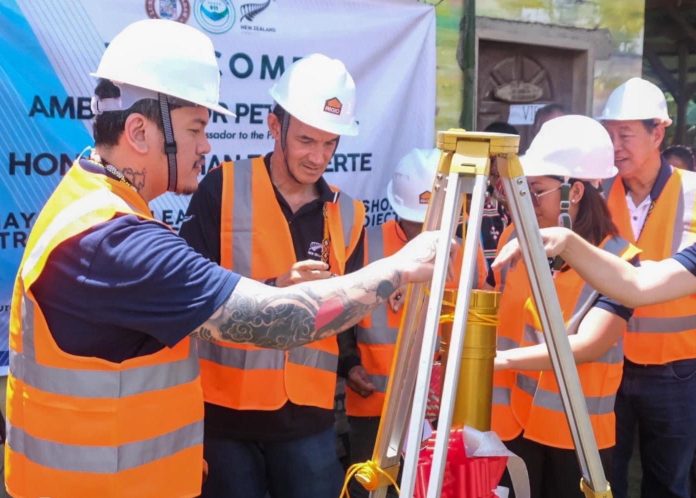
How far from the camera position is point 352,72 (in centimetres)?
382

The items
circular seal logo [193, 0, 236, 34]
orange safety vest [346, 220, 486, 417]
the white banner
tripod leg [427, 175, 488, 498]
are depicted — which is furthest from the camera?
circular seal logo [193, 0, 236, 34]

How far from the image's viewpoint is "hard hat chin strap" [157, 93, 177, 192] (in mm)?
1809

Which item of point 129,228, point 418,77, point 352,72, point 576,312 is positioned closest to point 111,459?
point 129,228

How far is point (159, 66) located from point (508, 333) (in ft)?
5.24

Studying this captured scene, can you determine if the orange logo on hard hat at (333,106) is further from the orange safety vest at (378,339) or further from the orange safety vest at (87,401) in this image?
the orange safety vest at (87,401)

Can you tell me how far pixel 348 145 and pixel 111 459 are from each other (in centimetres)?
243

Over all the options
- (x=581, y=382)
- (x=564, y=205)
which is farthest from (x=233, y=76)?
(x=581, y=382)

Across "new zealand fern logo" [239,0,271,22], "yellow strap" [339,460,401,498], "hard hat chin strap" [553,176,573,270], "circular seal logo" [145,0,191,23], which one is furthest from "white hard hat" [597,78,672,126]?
"yellow strap" [339,460,401,498]

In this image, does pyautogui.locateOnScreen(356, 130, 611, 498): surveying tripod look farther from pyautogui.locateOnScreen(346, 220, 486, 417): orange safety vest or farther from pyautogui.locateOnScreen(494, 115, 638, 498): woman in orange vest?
pyautogui.locateOnScreen(346, 220, 486, 417): orange safety vest

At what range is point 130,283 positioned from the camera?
156 centimetres

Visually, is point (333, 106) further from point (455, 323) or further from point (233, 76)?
point (455, 323)

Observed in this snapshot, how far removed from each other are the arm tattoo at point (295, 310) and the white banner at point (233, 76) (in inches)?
66.6

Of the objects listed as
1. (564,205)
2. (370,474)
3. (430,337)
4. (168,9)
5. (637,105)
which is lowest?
(370,474)

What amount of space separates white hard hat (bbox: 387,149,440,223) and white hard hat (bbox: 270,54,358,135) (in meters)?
0.55
